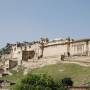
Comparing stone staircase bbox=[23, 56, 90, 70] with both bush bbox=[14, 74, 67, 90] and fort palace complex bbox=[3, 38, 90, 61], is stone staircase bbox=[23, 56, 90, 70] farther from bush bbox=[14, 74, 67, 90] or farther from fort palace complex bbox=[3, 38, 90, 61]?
bush bbox=[14, 74, 67, 90]

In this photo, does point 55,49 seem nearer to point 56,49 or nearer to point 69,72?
point 56,49

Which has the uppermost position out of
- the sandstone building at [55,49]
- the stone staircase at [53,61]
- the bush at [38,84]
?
the sandstone building at [55,49]

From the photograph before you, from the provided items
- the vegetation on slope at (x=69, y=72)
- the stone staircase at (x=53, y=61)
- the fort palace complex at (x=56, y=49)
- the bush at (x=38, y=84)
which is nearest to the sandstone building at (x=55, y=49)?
the fort palace complex at (x=56, y=49)

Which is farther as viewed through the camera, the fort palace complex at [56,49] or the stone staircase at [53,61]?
the fort palace complex at [56,49]

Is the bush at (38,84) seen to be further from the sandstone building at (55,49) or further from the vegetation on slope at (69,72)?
the sandstone building at (55,49)

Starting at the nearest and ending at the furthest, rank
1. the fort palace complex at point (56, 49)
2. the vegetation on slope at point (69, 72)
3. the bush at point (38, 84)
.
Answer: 1. the bush at point (38, 84)
2. the vegetation on slope at point (69, 72)
3. the fort palace complex at point (56, 49)

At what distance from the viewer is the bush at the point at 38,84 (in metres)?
46.7

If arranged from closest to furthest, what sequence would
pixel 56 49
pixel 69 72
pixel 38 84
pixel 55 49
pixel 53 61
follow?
pixel 38 84 < pixel 69 72 < pixel 53 61 < pixel 56 49 < pixel 55 49

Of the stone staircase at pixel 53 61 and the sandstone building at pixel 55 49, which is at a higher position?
the sandstone building at pixel 55 49

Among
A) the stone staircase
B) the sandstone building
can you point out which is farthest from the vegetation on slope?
the sandstone building

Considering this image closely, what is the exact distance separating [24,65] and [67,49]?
9.51m

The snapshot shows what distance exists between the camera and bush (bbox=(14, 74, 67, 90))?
46.7 m

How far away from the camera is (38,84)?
47.5 m

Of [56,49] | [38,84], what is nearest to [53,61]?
[56,49]
